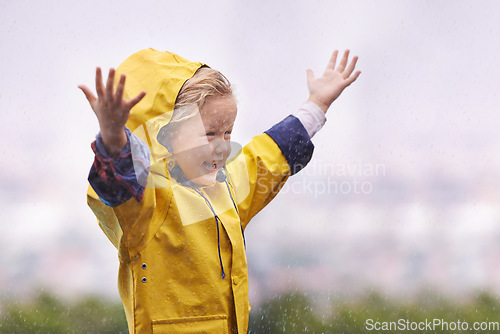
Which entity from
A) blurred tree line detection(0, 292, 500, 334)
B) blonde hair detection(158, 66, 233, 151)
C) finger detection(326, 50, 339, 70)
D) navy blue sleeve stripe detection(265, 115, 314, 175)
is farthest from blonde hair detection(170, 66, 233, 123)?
blurred tree line detection(0, 292, 500, 334)

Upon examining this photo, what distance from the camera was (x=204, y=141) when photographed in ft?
5.50

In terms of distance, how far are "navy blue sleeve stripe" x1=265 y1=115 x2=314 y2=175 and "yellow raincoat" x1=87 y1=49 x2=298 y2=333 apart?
0.97 ft

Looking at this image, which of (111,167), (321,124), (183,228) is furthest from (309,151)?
(111,167)

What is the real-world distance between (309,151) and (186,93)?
0.52 metres

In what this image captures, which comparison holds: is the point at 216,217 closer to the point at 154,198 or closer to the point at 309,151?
the point at 154,198

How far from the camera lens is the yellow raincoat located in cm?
155

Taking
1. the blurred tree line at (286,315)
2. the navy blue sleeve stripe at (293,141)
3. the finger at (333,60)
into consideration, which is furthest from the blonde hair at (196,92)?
the blurred tree line at (286,315)

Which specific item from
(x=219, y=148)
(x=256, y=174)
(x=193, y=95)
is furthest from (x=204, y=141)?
(x=256, y=174)

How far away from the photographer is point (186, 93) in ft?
5.65

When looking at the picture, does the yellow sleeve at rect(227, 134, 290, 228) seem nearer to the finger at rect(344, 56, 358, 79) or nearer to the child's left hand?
the child's left hand

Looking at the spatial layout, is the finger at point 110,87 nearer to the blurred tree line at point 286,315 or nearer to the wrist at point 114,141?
the wrist at point 114,141

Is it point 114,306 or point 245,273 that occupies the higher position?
point 245,273

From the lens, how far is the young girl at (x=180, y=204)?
5.03 feet

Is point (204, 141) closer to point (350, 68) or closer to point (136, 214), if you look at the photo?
point (136, 214)
